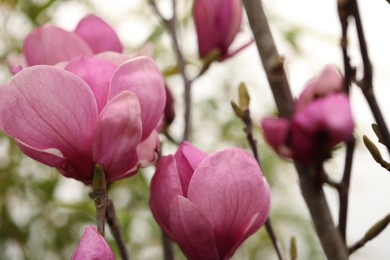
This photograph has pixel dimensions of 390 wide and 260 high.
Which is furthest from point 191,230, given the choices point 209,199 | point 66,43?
point 66,43

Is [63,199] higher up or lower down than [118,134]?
lower down

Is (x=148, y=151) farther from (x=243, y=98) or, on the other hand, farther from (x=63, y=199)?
(x=63, y=199)

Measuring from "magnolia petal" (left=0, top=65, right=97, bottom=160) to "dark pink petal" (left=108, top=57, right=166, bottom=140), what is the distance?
0.05 feet

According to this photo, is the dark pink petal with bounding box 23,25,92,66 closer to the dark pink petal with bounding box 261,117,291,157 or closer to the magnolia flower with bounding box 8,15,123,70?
the magnolia flower with bounding box 8,15,123,70

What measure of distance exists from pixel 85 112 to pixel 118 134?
0.05ft

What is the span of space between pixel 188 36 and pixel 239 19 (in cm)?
72

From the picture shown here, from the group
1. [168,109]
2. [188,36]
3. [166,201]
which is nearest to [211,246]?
[166,201]

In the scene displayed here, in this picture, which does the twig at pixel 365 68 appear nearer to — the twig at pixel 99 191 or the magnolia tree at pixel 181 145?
the magnolia tree at pixel 181 145

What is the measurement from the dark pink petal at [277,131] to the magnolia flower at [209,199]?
0.02 metres

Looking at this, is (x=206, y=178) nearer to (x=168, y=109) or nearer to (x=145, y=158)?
(x=145, y=158)

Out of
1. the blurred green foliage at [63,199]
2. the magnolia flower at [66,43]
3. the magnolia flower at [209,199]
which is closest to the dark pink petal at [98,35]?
the magnolia flower at [66,43]

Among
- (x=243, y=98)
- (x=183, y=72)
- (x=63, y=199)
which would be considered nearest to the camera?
(x=243, y=98)

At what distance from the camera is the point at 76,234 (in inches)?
41.8

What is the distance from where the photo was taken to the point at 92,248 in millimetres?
236
